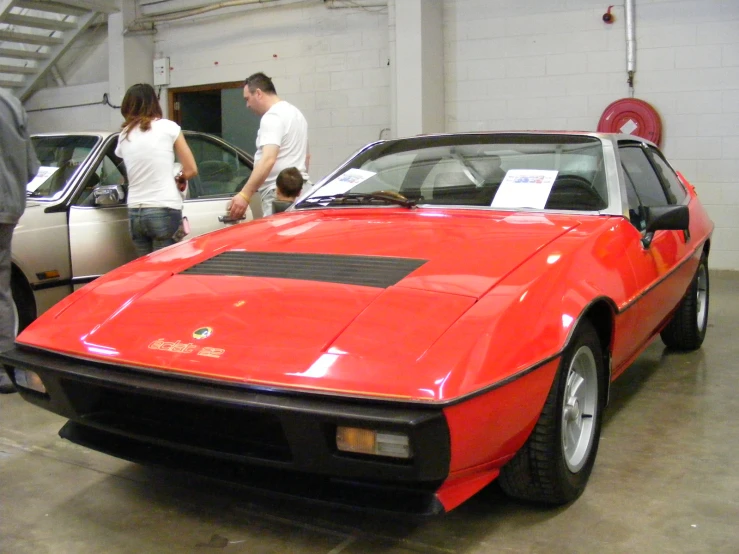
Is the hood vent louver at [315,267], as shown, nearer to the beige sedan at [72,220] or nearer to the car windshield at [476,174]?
the car windshield at [476,174]

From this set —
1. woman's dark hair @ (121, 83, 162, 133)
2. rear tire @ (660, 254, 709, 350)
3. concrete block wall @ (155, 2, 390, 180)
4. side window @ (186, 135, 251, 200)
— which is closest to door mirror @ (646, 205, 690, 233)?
rear tire @ (660, 254, 709, 350)

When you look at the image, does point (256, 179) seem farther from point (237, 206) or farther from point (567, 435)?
point (567, 435)

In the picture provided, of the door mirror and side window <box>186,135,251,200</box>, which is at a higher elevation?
side window <box>186,135,251,200</box>

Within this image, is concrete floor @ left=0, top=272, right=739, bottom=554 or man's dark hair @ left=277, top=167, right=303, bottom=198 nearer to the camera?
concrete floor @ left=0, top=272, right=739, bottom=554

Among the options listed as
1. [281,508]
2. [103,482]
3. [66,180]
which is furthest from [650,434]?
[66,180]

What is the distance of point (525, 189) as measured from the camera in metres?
2.96

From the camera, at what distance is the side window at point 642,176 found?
326 centimetres

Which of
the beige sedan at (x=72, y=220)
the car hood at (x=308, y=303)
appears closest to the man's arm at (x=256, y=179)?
the beige sedan at (x=72, y=220)

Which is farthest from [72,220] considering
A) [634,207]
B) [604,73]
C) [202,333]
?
[604,73]

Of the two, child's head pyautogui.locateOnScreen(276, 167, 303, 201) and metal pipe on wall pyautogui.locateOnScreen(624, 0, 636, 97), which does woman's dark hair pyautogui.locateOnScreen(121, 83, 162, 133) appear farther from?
metal pipe on wall pyautogui.locateOnScreen(624, 0, 636, 97)

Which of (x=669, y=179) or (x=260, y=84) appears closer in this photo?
(x=669, y=179)

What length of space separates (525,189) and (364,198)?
64cm

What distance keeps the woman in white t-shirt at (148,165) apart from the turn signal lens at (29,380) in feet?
6.16

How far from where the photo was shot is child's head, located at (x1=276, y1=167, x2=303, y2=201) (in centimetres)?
426
